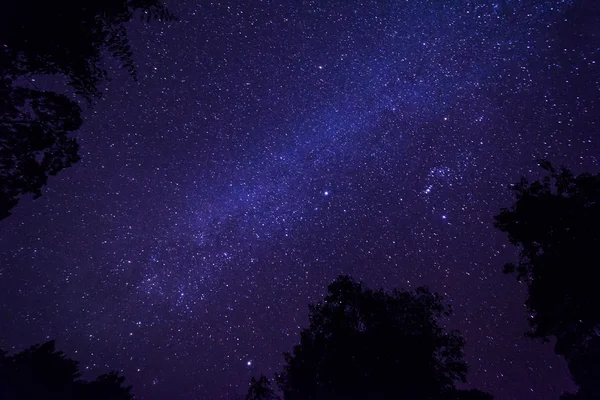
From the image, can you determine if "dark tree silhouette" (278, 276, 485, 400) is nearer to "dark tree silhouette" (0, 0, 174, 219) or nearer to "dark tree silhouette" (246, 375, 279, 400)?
"dark tree silhouette" (246, 375, 279, 400)

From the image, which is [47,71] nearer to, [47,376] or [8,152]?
[8,152]

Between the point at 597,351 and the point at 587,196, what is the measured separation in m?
17.6

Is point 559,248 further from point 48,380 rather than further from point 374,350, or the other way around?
point 48,380

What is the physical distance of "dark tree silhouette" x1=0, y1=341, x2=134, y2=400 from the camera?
2114 cm

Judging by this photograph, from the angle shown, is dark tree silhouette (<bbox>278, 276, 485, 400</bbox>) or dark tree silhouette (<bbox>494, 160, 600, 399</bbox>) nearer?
dark tree silhouette (<bbox>494, 160, 600, 399</bbox>)

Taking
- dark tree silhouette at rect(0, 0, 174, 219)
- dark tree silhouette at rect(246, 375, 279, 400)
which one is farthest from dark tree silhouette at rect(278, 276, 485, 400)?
dark tree silhouette at rect(0, 0, 174, 219)

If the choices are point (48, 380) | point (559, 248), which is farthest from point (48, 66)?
point (48, 380)

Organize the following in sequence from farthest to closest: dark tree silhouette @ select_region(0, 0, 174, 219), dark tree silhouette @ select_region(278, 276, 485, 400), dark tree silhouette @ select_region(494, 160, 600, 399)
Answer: dark tree silhouette @ select_region(278, 276, 485, 400) < dark tree silhouette @ select_region(494, 160, 600, 399) < dark tree silhouette @ select_region(0, 0, 174, 219)

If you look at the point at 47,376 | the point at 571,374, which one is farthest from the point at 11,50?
the point at 571,374

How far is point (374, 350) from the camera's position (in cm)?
2020

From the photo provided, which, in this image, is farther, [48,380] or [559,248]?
[48,380]

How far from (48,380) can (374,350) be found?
24629 millimetres

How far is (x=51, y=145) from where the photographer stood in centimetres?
941

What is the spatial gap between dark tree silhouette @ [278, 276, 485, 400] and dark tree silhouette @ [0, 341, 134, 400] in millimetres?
16073
